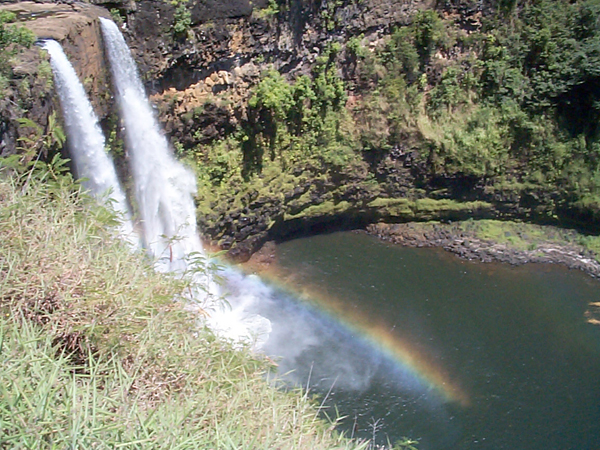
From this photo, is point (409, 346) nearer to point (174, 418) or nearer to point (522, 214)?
point (522, 214)

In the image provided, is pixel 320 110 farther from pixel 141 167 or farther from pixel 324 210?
pixel 141 167

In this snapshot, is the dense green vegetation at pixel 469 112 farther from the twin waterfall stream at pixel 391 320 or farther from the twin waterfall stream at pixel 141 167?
the twin waterfall stream at pixel 141 167

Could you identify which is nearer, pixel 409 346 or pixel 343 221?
pixel 409 346

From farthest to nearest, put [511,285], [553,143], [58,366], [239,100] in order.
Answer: [553,143], [511,285], [239,100], [58,366]

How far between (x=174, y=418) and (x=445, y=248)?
1405cm

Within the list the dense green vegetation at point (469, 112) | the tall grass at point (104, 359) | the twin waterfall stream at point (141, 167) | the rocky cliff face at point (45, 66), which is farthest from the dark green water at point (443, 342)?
the rocky cliff face at point (45, 66)

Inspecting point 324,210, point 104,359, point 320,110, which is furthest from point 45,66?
point 324,210

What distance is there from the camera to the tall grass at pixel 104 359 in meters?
3.37

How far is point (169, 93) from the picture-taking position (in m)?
12.7

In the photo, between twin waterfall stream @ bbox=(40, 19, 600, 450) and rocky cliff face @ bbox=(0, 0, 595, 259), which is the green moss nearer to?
rocky cliff face @ bbox=(0, 0, 595, 259)

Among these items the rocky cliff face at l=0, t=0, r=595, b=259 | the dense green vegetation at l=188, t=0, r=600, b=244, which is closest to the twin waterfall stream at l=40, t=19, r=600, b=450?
the rocky cliff face at l=0, t=0, r=595, b=259

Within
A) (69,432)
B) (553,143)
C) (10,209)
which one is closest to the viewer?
(69,432)

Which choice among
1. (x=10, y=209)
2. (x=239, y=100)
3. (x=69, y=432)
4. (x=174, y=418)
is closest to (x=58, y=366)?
(x=69, y=432)

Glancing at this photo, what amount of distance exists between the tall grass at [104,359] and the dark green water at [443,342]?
5.21 m
